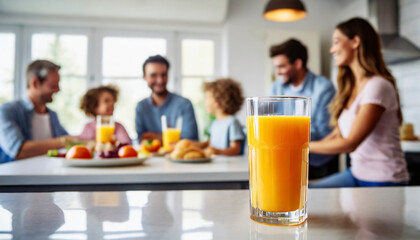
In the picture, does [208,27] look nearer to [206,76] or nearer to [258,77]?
[206,76]

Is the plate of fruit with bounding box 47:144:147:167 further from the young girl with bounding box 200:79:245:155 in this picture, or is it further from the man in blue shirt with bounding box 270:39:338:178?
the man in blue shirt with bounding box 270:39:338:178

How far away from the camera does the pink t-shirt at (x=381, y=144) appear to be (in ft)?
4.26

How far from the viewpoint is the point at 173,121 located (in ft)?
9.19

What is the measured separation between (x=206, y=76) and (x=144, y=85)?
0.92 metres

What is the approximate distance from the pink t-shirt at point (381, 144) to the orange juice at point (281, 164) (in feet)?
3.22

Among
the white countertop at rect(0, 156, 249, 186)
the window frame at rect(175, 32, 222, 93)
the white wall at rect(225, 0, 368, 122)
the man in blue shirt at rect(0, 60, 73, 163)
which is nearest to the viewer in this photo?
the white countertop at rect(0, 156, 249, 186)

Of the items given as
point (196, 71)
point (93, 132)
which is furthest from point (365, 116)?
point (196, 71)

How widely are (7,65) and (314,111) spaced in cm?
402

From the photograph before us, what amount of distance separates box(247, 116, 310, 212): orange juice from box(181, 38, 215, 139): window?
4.09 meters

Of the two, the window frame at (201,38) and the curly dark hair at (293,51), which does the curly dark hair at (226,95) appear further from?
the window frame at (201,38)

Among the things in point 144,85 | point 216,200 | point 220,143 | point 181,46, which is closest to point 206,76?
point 181,46

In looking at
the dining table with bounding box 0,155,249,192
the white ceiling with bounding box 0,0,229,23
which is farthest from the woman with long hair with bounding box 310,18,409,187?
the white ceiling with bounding box 0,0,229,23

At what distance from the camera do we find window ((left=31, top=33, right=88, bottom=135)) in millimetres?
4305

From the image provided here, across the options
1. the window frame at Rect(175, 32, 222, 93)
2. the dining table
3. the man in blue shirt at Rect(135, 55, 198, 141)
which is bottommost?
the dining table
